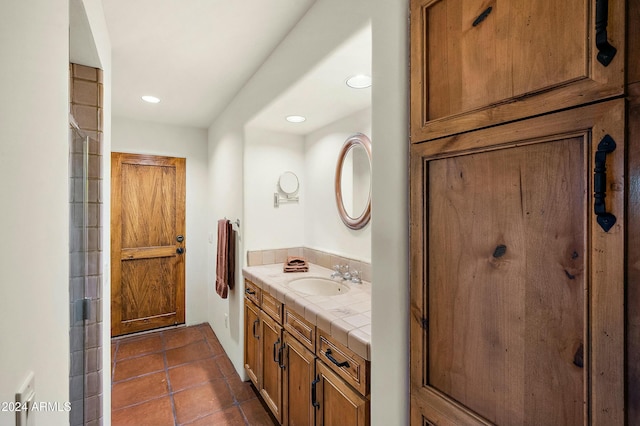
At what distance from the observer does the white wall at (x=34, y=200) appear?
48 cm

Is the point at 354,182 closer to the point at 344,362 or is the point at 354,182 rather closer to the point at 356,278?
the point at 356,278

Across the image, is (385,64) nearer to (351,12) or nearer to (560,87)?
(351,12)

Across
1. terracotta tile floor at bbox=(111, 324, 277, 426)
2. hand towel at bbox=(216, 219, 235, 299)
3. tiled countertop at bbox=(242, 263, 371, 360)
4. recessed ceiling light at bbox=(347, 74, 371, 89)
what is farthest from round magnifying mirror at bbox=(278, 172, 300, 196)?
terracotta tile floor at bbox=(111, 324, 277, 426)

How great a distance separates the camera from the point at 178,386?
2.41m

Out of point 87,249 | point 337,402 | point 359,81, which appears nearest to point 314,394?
point 337,402

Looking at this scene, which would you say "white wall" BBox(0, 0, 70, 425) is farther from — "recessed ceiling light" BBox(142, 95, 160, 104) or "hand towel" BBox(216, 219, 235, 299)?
"recessed ceiling light" BBox(142, 95, 160, 104)

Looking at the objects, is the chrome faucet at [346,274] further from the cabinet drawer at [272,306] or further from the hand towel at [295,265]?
the cabinet drawer at [272,306]

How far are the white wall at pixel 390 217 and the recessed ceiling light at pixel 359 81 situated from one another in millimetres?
499

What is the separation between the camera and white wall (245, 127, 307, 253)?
249 cm

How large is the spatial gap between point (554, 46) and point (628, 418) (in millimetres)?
725

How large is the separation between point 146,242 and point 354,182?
8.68ft

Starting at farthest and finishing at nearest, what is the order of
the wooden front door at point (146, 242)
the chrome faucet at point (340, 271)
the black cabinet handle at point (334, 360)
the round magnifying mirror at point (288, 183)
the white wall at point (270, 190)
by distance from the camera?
the wooden front door at point (146, 242), the round magnifying mirror at point (288, 183), the white wall at point (270, 190), the chrome faucet at point (340, 271), the black cabinet handle at point (334, 360)

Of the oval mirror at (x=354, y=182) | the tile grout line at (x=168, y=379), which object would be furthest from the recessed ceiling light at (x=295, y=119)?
the tile grout line at (x=168, y=379)

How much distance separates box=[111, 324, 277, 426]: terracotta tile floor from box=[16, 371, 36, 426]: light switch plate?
1806 mm
